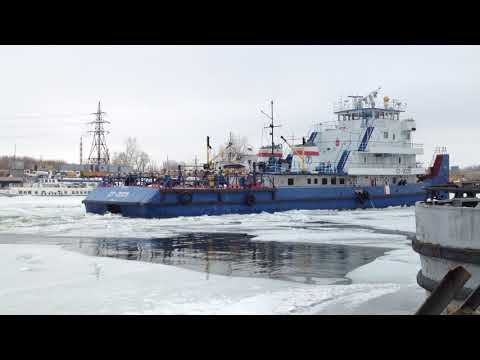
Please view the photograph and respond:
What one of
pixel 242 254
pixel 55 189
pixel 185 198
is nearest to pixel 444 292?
pixel 242 254

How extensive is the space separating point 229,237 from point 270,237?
123 cm

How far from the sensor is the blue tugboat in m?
24.1

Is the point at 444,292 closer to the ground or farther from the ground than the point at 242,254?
farther from the ground

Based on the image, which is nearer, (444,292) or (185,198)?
(444,292)

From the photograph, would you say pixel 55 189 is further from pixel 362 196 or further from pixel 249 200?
pixel 362 196

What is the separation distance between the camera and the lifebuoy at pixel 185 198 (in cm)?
2388

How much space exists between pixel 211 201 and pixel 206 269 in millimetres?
14361

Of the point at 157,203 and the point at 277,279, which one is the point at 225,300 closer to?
the point at 277,279

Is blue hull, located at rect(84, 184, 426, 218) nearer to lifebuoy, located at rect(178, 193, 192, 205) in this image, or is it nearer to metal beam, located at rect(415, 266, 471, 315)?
lifebuoy, located at rect(178, 193, 192, 205)

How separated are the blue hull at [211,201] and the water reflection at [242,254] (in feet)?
23.5

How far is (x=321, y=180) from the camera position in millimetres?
30359

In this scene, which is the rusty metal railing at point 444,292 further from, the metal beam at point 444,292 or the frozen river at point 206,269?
the frozen river at point 206,269
